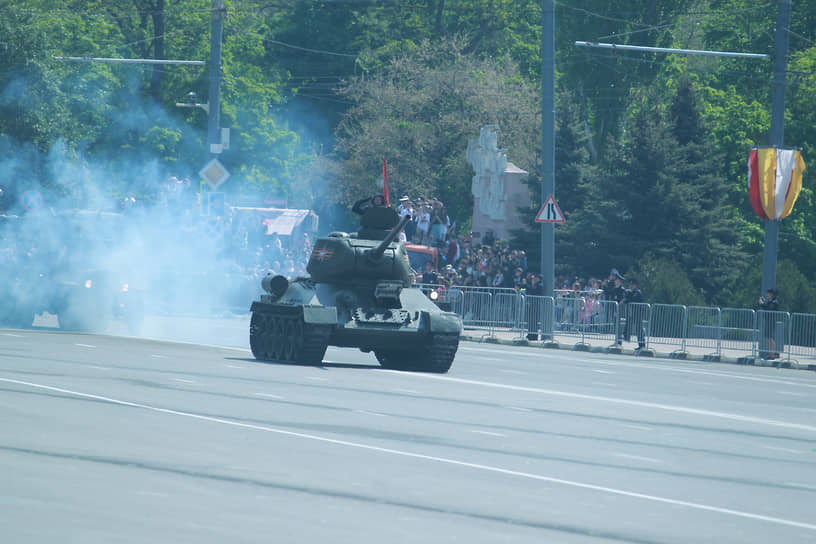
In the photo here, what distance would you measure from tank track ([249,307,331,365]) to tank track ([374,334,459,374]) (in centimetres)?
161

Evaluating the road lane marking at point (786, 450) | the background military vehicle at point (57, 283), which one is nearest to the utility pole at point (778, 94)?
the background military vehicle at point (57, 283)

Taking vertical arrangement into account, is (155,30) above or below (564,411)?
above

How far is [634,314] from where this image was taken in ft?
98.4

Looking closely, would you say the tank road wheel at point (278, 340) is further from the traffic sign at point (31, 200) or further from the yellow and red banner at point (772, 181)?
the yellow and red banner at point (772, 181)

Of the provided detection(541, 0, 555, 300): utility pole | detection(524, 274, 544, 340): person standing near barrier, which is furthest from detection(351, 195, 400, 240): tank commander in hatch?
detection(524, 274, 544, 340): person standing near barrier

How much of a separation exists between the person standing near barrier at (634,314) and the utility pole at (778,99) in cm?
274

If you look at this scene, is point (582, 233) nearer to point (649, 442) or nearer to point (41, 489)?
point (649, 442)

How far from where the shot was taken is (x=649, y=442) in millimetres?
13414

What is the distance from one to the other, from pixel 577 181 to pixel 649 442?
30.7 meters

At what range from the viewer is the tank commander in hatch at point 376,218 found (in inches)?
906

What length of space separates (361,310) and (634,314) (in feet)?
34.2

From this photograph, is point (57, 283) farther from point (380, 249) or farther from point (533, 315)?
point (533, 315)

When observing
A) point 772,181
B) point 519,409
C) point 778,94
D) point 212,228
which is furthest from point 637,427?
point 212,228

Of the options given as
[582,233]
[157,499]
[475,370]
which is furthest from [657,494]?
[582,233]
